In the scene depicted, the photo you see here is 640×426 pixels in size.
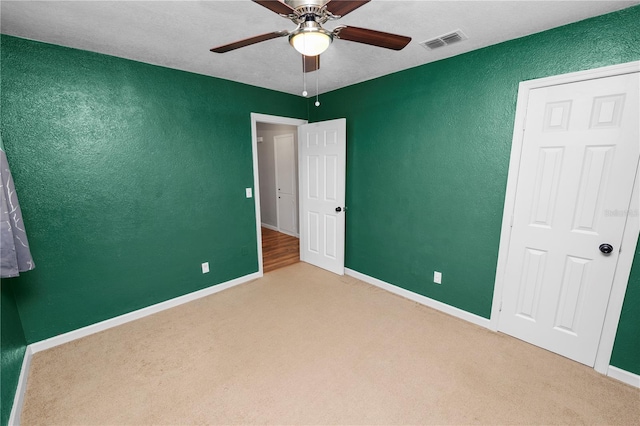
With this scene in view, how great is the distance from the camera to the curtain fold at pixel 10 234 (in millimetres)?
1588

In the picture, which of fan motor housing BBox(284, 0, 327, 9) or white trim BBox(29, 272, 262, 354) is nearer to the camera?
fan motor housing BBox(284, 0, 327, 9)

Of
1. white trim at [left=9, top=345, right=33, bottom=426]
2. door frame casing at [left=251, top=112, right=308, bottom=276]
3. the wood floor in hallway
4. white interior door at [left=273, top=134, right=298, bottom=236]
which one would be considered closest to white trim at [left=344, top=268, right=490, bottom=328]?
the wood floor in hallway

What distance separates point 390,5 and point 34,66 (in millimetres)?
2599

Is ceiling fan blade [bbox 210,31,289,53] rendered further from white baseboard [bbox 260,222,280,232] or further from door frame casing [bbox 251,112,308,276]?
white baseboard [bbox 260,222,280,232]

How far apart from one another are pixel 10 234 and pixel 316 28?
2.12 m

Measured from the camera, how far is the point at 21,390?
179 centimetres

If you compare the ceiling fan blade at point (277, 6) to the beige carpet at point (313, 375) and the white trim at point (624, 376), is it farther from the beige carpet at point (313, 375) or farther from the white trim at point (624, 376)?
the white trim at point (624, 376)

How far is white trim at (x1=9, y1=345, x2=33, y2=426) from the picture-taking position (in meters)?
1.59

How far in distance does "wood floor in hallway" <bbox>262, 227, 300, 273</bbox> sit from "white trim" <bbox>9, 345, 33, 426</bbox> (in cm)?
229

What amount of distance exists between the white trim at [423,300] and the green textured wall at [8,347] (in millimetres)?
3032

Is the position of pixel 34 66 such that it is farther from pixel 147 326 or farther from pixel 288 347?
pixel 288 347

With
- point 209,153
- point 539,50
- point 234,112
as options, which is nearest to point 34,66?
point 209,153

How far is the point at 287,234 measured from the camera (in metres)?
5.72

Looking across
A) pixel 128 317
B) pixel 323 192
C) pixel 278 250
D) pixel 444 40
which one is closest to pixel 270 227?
pixel 278 250
